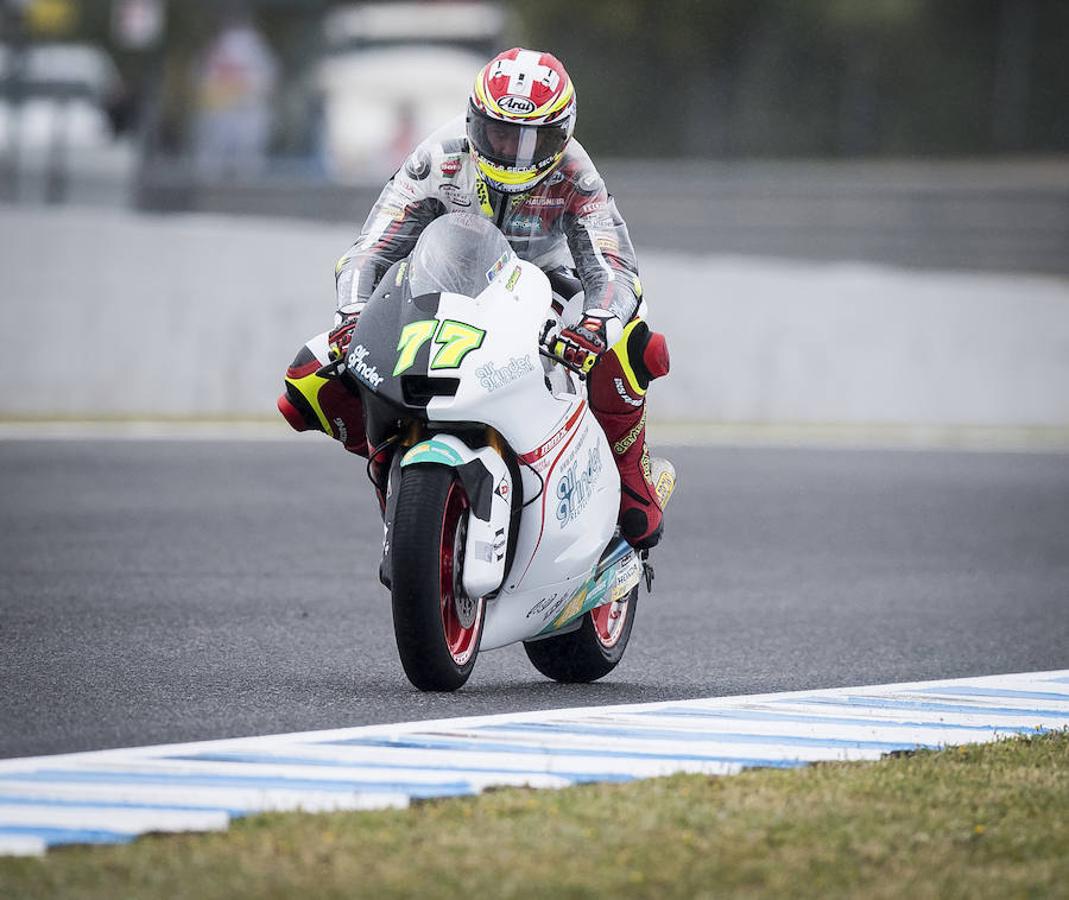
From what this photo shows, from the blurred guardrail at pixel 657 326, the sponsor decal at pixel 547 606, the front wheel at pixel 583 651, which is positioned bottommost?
the blurred guardrail at pixel 657 326

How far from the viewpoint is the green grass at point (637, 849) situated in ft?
13.0

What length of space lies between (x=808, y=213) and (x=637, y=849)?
15860mm

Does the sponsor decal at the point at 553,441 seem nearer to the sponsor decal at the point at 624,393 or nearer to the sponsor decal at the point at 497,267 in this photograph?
the sponsor decal at the point at 624,393

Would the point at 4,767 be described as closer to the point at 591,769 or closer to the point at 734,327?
the point at 591,769

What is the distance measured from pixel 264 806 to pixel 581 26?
99.1ft

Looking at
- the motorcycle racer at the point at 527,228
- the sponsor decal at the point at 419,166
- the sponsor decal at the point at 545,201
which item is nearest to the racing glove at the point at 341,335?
the motorcycle racer at the point at 527,228

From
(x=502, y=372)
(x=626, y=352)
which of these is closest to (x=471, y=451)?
(x=502, y=372)

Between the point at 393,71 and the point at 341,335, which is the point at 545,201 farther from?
the point at 393,71

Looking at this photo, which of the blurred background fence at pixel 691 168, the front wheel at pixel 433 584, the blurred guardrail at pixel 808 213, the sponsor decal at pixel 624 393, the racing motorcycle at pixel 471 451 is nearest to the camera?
the front wheel at pixel 433 584

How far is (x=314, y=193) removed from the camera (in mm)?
20016

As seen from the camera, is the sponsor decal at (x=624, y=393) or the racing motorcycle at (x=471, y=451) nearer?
the racing motorcycle at (x=471, y=451)

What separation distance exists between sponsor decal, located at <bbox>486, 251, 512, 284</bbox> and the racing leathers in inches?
11.3

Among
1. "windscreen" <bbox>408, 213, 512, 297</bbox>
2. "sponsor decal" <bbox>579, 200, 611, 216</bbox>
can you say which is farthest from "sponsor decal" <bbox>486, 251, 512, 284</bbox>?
"sponsor decal" <bbox>579, 200, 611, 216</bbox>

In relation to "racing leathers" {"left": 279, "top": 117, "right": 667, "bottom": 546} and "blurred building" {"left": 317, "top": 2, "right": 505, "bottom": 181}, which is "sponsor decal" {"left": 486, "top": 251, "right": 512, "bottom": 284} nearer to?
"racing leathers" {"left": 279, "top": 117, "right": 667, "bottom": 546}
